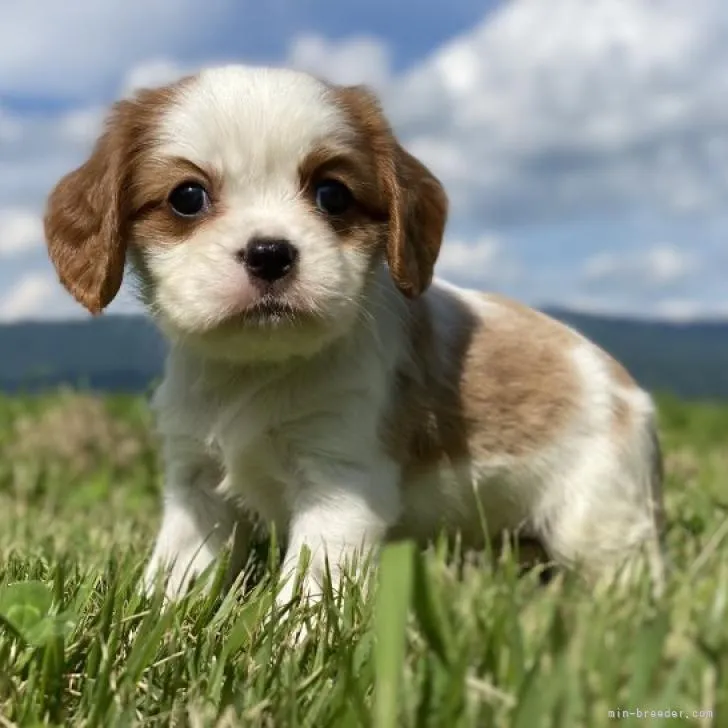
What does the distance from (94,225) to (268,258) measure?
0.65 metres

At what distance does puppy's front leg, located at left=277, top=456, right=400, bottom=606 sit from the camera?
2.79 m

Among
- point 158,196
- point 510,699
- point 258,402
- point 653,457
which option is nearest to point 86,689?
point 510,699

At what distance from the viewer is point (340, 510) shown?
2852 mm

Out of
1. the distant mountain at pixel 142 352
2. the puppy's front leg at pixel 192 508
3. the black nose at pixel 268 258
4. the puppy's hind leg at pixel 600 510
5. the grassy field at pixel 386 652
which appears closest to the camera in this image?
the grassy field at pixel 386 652

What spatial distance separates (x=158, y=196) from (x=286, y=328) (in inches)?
22.8

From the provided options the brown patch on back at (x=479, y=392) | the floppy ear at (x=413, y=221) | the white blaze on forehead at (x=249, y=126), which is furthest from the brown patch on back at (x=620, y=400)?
the white blaze on forehead at (x=249, y=126)

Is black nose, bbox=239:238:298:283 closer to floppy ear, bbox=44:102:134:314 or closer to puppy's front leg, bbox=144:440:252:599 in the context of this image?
floppy ear, bbox=44:102:134:314

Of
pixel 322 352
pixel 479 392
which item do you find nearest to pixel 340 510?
pixel 322 352

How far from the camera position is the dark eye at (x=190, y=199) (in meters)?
2.74

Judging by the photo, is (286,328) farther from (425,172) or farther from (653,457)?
(653,457)

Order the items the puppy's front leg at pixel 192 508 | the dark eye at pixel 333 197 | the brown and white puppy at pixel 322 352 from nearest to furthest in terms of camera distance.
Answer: the brown and white puppy at pixel 322 352
the dark eye at pixel 333 197
the puppy's front leg at pixel 192 508

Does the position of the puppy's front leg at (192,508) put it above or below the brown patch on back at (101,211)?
below

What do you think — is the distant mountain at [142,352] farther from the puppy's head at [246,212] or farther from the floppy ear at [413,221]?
the floppy ear at [413,221]

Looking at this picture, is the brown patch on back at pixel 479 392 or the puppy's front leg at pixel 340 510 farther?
the brown patch on back at pixel 479 392
